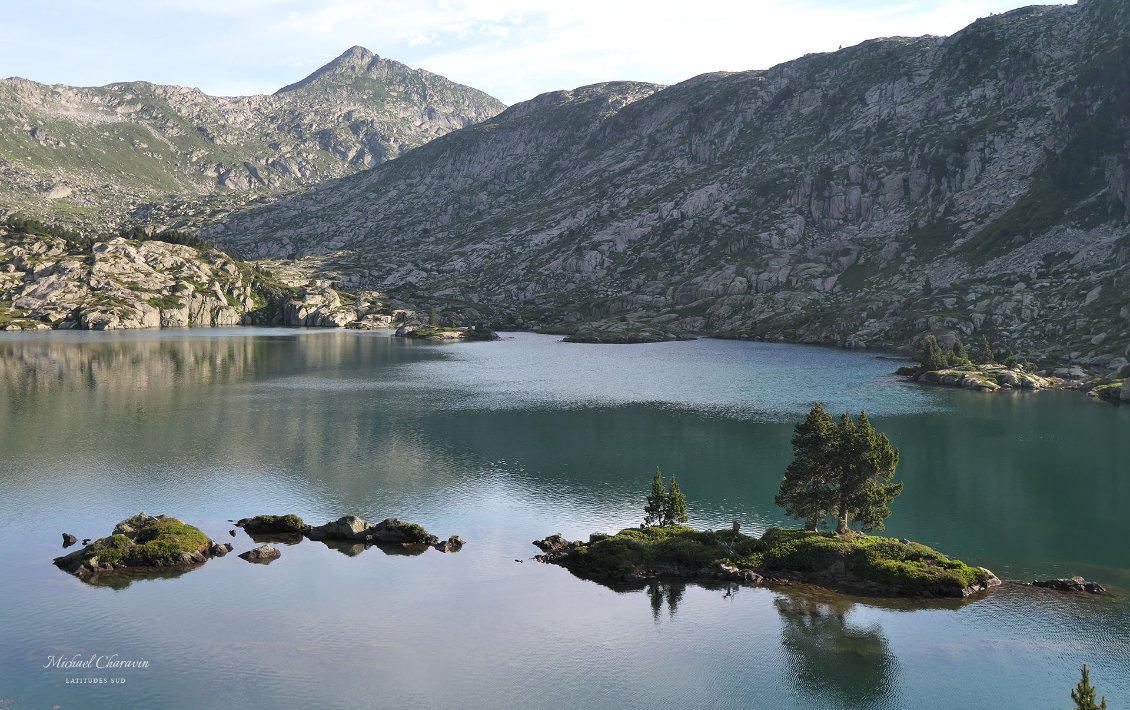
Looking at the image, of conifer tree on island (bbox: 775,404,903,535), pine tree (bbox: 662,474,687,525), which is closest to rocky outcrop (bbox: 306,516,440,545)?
pine tree (bbox: 662,474,687,525)

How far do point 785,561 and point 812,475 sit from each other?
1075cm

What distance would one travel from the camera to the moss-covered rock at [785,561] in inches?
2557

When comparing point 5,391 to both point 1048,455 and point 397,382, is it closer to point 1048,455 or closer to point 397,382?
point 397,382

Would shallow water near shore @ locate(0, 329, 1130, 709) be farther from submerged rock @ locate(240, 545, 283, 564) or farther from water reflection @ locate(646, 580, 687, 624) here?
submerged rock @ locate(240, 545, 283, 564)

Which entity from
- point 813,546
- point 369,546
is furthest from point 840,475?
point 369,546

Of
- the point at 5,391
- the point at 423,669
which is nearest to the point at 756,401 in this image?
the point at 423,669

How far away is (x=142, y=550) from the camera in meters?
68.9

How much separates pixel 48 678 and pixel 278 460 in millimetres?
58964

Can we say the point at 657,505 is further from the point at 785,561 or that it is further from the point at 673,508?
the point at 785,561

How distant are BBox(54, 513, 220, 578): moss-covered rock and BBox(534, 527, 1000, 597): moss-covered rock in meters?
31.4

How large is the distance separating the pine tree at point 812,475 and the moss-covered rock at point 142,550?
2131 inches

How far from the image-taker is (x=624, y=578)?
67.9 metres

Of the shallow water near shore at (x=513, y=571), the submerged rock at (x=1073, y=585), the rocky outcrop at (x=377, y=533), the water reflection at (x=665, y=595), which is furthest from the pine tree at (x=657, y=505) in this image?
the submerged rock at (x=1073, y=585)

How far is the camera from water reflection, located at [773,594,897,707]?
166ft
